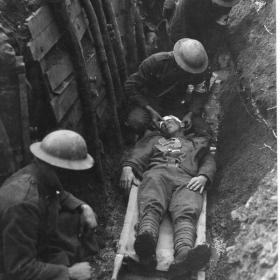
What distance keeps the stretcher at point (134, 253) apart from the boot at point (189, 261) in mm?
159

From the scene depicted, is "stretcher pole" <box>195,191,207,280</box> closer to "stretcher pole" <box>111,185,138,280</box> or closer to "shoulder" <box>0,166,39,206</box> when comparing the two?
"stretcher pole" <box>111,185,138,280</box>

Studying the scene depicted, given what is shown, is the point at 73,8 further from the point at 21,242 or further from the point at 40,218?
the point at 21,242

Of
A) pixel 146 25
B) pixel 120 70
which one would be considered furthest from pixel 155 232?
pixel 146 25

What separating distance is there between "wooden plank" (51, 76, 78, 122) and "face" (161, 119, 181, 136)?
123cm

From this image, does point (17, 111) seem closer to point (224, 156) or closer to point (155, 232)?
point (155, 232)

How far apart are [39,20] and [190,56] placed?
2.25 meters

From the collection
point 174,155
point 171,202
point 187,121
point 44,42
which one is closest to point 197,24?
point 187,121

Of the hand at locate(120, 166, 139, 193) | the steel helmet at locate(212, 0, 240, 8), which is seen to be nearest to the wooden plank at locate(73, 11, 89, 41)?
the hand at locate(120, 166, 139, 193)

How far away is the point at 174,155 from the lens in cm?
541

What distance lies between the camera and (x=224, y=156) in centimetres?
587

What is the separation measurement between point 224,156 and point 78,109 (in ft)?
6.47

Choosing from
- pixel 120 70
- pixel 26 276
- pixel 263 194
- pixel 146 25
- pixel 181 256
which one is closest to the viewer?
pixel 26 276

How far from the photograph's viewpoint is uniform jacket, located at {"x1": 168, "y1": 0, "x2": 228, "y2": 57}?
703 cm

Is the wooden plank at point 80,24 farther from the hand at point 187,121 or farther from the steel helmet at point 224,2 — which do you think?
Result: the steel helmet at point 224,2
